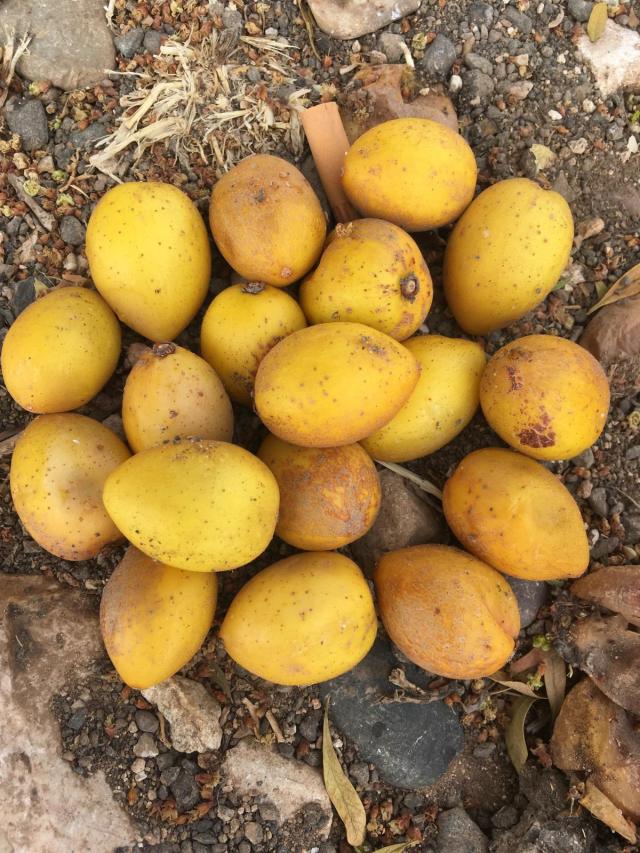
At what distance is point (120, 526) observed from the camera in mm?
1956

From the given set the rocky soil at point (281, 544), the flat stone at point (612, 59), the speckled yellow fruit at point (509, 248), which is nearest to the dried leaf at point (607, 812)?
the rocky soil at point (281, 544)

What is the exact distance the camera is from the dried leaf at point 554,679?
8.45ft

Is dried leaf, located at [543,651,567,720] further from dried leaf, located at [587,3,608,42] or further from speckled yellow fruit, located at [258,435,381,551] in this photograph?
dried leaf, located at [587,3,608,42]

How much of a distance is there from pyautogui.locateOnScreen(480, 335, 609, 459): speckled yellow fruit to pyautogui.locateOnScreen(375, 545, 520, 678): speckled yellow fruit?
1.48 feet

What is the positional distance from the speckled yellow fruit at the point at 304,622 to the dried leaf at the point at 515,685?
0.64m

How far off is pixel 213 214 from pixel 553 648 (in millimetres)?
1927

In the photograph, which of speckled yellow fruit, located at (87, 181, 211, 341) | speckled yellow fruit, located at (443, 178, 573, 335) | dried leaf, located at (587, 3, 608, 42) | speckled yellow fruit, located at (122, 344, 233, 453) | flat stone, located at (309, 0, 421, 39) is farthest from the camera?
dried leaf, located at (587, 3, 608, 42)

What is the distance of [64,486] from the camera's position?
2.20m

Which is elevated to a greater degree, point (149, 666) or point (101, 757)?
point (149, 666)

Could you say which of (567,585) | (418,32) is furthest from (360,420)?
(418,32)

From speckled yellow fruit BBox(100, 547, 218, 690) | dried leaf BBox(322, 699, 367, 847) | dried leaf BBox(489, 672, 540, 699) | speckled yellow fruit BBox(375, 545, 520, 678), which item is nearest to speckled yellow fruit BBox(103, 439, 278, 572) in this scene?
speckled yellow fruit BBox(100, 547, 218, 690)

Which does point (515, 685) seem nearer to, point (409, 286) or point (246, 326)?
point (409, 286)

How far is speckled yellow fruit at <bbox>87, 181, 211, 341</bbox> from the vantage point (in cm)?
226

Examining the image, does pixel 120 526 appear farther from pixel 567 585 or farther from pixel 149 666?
pixel 567 585
